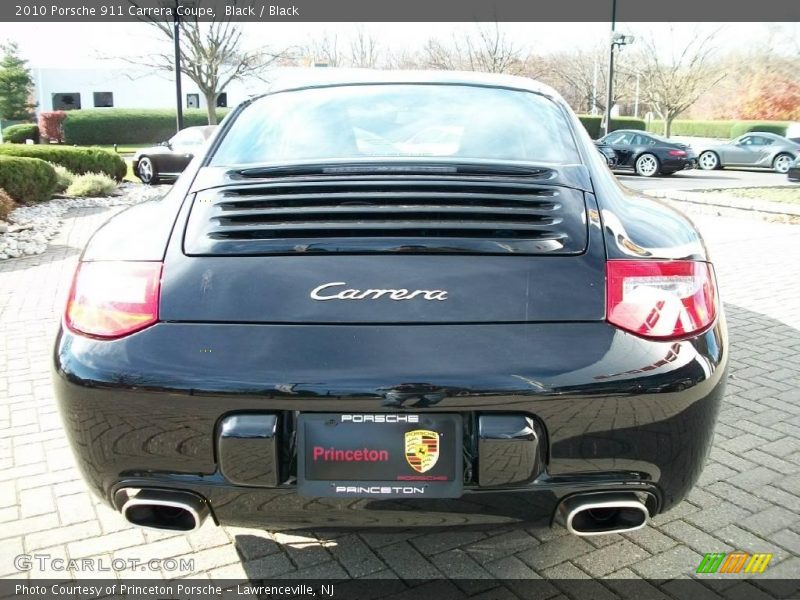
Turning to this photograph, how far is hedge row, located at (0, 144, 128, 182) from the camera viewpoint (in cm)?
1563

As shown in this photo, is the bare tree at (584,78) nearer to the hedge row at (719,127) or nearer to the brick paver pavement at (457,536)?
the hedge row at (719,127)

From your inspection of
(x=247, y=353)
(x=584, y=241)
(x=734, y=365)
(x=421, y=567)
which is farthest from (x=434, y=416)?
(x=734, y=365)

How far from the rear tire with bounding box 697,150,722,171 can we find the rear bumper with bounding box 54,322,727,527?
84.1 feet

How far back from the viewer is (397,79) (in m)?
3.10

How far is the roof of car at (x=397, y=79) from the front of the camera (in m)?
3.05

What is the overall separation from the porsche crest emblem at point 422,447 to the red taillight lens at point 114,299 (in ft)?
2.47

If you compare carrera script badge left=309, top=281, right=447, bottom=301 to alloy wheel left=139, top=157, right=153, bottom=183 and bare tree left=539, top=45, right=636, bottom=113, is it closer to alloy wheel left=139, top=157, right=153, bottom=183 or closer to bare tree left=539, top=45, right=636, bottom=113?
alloy wheel left=139, top=157, right=153, bottom=183

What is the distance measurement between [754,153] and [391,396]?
85.0 feet

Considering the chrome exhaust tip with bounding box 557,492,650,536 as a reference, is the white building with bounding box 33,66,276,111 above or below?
above

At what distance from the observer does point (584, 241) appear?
198cm

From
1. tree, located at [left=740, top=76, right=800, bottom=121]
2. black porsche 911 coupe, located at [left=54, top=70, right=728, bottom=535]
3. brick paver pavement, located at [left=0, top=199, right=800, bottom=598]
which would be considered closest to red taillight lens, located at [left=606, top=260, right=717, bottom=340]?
black porsche 911 coupe, located at [left=54, top=70, right=728, bottom=535]

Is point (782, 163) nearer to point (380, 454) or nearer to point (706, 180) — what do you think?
point (706, 180)

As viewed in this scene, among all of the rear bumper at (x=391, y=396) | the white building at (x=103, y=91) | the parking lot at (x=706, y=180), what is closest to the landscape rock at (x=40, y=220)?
the rear bumper at (x=391, y=396)

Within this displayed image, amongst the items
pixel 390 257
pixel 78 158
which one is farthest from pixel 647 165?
pixel 390 257
